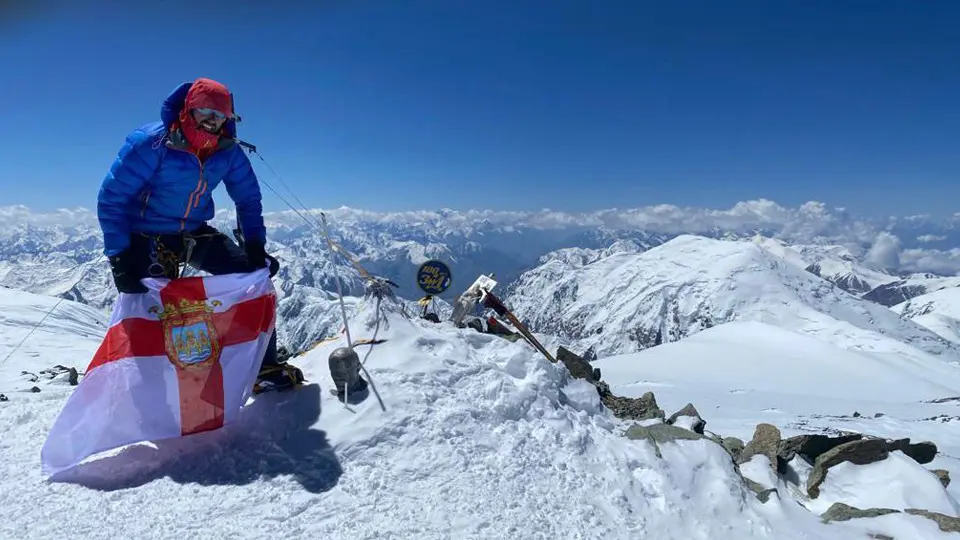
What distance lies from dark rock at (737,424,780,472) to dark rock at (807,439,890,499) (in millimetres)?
851

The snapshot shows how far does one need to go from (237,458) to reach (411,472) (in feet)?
7.29

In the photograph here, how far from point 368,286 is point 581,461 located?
5.14m

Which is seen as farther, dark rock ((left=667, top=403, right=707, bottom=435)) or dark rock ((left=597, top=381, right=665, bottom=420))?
dark rock ((left=597, top=381, right=665, bottom=420))

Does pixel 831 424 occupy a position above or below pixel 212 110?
below

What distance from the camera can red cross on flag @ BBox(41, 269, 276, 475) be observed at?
6.45 meters

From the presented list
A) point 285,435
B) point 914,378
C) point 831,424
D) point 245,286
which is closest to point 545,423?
point 285,435

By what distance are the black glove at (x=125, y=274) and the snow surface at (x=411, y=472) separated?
81.7 inches

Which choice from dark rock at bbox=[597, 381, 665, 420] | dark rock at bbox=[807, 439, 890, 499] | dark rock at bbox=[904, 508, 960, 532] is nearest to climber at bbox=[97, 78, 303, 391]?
dark rock at bbox=[597, 381, 665, 420]

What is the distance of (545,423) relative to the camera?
326 inches

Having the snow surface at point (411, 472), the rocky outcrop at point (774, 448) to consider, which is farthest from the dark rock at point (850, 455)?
the snow surface at point (411, 472)

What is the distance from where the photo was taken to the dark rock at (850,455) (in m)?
11.5

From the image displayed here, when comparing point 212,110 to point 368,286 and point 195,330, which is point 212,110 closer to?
point 195,330

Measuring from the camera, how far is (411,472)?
264 inches

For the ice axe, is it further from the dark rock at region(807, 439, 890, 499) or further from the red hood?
the red hood
